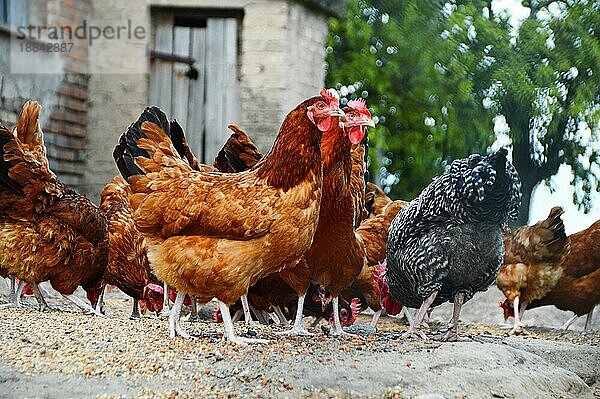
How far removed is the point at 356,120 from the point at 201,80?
5205 mm

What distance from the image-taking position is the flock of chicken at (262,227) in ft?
12.7

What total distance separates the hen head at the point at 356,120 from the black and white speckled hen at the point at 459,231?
1.91 feet

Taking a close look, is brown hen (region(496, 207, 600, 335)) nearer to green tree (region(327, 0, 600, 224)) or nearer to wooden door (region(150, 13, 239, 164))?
green tree (region(327, 0, 600, 224))

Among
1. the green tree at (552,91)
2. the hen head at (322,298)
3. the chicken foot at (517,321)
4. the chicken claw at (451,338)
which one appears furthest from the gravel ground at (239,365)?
the green tree at (552,91)

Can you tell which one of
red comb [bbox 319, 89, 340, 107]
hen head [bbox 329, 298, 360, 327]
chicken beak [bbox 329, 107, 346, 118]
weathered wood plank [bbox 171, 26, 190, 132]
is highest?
weathered wood plank [bbox 171, 26, 190, 132]

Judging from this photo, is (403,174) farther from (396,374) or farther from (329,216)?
(396,374)

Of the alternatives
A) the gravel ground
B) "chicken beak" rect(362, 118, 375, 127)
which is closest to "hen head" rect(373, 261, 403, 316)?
the gravel ground

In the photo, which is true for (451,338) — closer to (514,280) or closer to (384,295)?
(384,295)

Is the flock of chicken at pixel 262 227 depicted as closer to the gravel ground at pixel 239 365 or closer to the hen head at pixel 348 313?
the hen head at pixel 348 313

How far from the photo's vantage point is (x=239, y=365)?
3527 millimetres

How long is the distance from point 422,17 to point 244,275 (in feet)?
22.5

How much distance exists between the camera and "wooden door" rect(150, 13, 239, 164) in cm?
902

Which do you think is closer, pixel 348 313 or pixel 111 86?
pixel 348 313

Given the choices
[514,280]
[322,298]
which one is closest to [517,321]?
[514,280]
